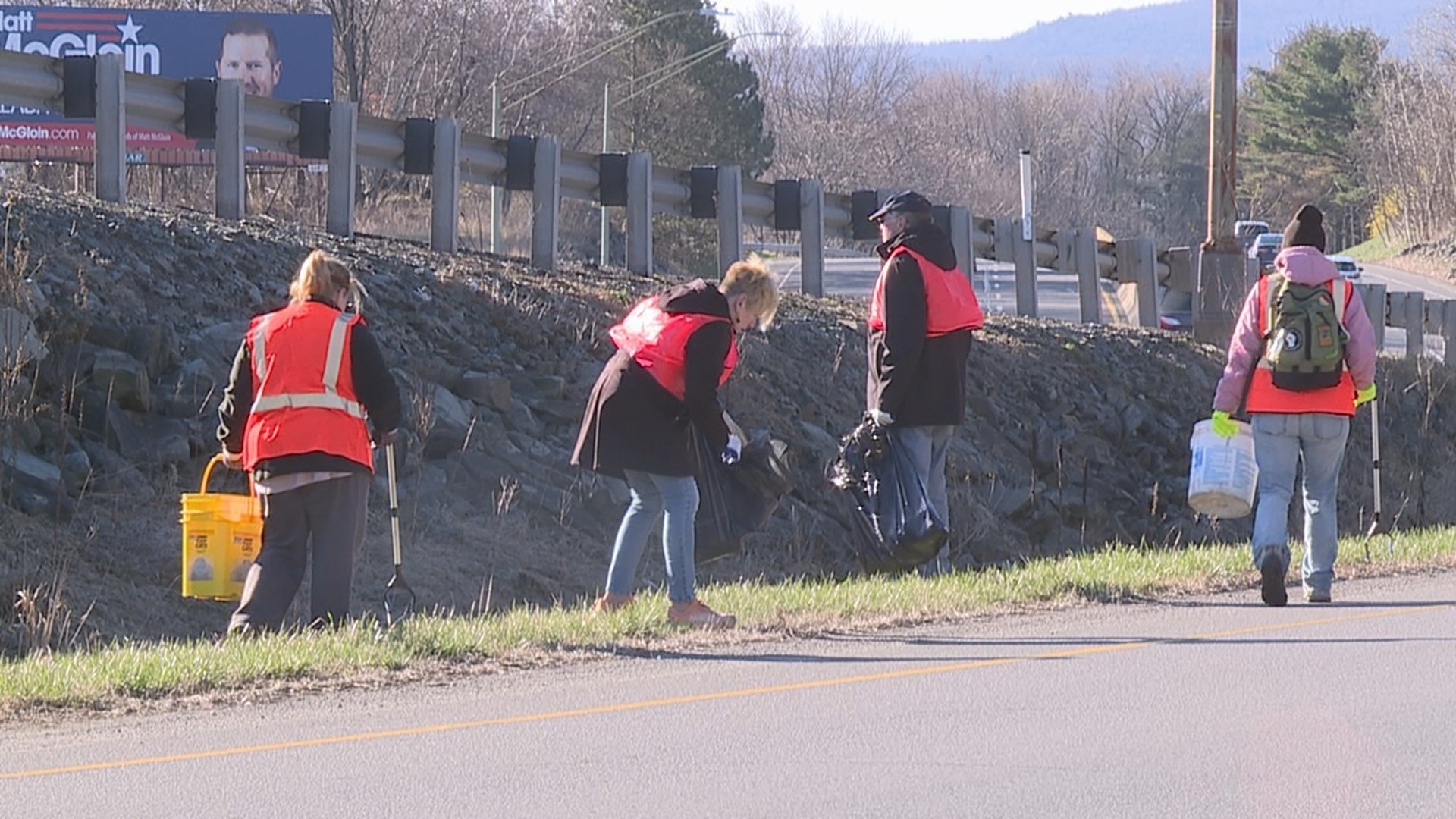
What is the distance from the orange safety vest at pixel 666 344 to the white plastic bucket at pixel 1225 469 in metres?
2.91

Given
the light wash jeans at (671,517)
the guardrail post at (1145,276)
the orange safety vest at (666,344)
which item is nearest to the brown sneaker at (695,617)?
the light wash jeans at (671,517)

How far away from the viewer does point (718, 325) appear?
31.6 feet

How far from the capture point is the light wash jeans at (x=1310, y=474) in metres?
10.8

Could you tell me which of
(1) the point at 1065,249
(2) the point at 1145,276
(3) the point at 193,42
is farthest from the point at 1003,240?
(3) the point at 193,42

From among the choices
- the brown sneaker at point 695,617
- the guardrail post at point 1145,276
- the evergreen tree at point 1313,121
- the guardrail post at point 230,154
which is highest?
the evergreen tree at point 1313,121

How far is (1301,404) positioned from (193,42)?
31.4 metres

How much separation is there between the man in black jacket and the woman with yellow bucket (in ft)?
8.95

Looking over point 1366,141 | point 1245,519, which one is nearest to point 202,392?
point 1245,519

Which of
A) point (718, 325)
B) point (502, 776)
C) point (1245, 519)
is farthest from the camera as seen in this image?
point (1245, 519)

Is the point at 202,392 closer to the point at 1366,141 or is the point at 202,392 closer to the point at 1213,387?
the point at 1213,387

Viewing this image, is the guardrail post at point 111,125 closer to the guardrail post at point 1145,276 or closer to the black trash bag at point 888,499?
the black trash bag at point 888,499

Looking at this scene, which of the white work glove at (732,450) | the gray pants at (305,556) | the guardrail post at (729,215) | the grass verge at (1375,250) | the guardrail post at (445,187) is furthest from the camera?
the grass verge at (1375,250)

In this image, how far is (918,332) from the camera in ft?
36.9

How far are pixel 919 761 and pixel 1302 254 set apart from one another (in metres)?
4.73
